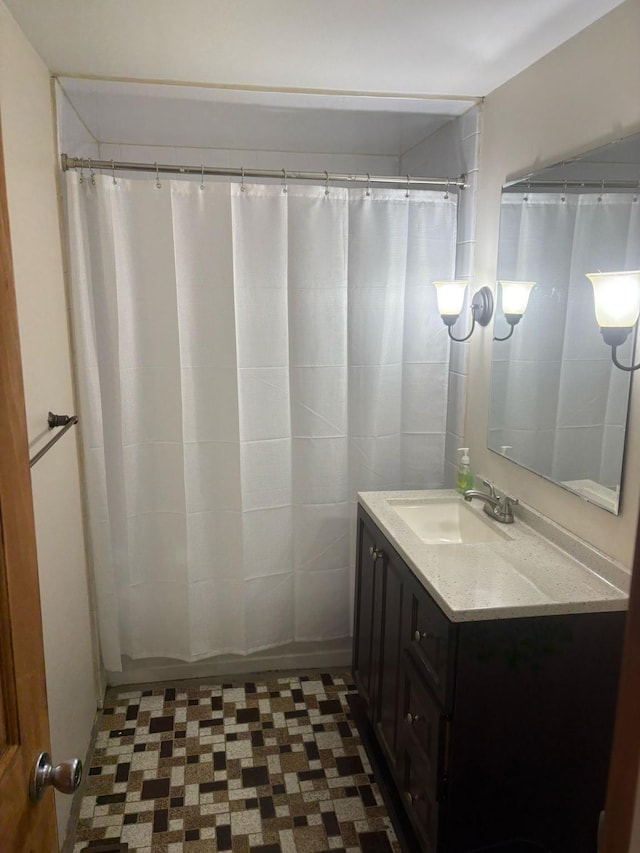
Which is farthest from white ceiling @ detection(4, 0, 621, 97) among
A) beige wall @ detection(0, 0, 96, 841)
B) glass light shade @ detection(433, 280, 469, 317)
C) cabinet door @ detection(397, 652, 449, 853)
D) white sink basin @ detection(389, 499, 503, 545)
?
cabinet door @ detection(397, 652, 449, 853)

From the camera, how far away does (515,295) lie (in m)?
2.01

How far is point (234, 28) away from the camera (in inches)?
66.2

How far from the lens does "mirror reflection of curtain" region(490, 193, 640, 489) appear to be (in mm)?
1564

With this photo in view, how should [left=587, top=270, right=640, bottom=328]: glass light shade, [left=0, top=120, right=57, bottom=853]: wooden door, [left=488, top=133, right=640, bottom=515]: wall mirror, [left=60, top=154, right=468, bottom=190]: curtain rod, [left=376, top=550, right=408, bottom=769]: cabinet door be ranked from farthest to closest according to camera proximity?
[left=60, top=154, right=468, bottom=190]: curtain rod → [left=376, top=550, right=408, bottom=769]: cabinet door → [left=488, top=133, right=640, bottom=515]: wall mirror → [left=587, top=270, right=640, bottom=328]: glass light shade → [left=0, top=120, right=57, bottom=853]: wooden door

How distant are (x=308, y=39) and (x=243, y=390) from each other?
3.86ft

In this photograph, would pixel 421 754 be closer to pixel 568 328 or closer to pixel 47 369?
pixel 568 328

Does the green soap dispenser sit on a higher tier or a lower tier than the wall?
lower

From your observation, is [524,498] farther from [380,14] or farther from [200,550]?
[380,14]

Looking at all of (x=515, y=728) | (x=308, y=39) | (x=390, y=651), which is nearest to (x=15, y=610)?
(x=515, y=728)

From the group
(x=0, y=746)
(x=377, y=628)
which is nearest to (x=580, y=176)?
(x=377, y=628)

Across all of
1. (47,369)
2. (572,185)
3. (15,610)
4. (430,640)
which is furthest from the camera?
(47,369)

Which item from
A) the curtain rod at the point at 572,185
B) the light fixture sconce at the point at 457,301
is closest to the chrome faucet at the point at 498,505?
the light fixture sconce at the point at 457,301

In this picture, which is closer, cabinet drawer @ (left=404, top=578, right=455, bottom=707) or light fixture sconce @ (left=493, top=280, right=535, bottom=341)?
cabinet drawer @ (left=404, top=578, right=455, bottom=707)

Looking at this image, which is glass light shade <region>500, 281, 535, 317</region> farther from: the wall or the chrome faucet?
the chrome faucet
